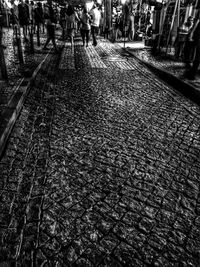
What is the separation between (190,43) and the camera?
320 inches

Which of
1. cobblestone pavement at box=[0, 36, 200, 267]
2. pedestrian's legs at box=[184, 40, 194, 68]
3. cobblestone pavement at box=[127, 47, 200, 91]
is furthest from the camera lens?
pedestrian's legs at box=[184, 40, 194, 68]

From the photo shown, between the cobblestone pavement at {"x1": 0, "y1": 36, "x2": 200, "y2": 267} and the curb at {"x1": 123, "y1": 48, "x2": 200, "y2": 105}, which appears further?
the curb at {"x1": 123, "y1": 48, "x2": 200, "y2": 105}

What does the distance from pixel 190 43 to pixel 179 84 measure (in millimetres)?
2559

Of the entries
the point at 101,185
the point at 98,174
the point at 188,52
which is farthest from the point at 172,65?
the point at 101,185

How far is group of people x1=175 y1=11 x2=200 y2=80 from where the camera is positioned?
659 cm

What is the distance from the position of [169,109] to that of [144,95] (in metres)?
1.00

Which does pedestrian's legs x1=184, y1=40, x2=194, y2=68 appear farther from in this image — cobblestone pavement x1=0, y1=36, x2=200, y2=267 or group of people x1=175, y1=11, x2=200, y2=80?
cobblestone pavement x1=0, y1=36, x2=200, y2=267

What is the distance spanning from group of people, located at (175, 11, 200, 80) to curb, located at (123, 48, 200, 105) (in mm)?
394

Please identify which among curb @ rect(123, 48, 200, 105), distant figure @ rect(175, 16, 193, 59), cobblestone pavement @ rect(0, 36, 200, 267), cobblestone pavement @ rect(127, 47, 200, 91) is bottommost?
cobblestone pavement @ rect(0, 36, 200, 267)

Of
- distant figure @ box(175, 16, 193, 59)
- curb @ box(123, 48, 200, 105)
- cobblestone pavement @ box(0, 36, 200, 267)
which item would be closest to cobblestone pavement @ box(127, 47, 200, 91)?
curb @ box(123, 48, 200, 105)

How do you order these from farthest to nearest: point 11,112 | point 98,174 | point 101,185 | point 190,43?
point 190,43 < point 11,112 < point 98,174 < point 101,185

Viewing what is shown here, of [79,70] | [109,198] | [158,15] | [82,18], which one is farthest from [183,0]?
[109,198]

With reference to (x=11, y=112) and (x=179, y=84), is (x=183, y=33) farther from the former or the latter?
(x=11, y=112)

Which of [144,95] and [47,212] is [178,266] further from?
A: [144,95]
